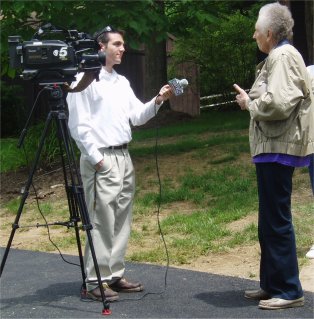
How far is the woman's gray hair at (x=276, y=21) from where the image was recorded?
589 cm

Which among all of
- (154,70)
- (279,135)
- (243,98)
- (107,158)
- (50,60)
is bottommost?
(154,70)

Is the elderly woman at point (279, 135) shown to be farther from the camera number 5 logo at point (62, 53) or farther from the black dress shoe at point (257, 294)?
the camera number 5 logo at point (62, 53)

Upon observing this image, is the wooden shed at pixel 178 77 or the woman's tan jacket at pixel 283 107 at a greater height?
the woman's tan jacket at pixel 283 107

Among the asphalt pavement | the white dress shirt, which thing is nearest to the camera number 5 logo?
the white dress shirt

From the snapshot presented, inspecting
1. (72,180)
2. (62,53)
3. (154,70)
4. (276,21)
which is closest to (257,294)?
(72,180)

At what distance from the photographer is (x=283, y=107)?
18.8 feet

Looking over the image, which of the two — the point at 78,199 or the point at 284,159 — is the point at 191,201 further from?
the point at 284,159

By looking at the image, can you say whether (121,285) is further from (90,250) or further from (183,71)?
(183,71)

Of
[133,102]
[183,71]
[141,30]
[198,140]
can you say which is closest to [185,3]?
[141,30]

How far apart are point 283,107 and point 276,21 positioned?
1.99ft

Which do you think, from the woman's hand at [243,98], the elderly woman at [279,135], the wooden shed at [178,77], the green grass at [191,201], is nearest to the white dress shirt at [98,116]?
the woman's hand at [243,98]

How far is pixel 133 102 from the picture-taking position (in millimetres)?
6684

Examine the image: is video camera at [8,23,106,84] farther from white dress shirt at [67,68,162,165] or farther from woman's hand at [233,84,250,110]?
woman's hand at [233,84,250,110]

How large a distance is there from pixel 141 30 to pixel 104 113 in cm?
493
